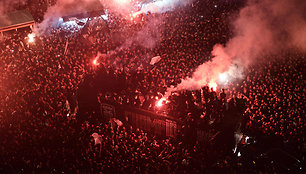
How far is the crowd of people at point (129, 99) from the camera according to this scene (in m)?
5.39

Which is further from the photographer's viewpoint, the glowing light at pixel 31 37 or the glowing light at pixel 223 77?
the glowing light at pixel 31 37

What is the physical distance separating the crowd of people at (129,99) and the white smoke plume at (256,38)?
0.50m

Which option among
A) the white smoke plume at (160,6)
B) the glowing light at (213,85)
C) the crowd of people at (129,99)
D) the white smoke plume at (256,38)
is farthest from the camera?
the white smoke plume at (160,6)

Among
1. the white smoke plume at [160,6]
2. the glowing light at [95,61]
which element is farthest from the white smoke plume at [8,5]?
the white smoke plume at [160,6]

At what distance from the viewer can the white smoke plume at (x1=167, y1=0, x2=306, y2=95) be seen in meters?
8.73

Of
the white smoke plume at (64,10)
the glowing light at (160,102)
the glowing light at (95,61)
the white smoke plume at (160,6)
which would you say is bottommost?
the glowing light at (160,102)

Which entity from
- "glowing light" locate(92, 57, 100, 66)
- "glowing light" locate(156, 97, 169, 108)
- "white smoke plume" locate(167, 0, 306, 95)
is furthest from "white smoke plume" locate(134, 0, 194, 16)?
"glowing light" locate(156, 97, 169, 108)

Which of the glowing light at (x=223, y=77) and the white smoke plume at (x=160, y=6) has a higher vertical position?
the white smoke plume at (x=160, y=6)

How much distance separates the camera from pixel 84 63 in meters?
8.63

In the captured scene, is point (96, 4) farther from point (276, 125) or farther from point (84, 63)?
point (276, 125)

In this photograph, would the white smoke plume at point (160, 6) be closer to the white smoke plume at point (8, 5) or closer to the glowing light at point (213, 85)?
the glowing light at point (213, 85)

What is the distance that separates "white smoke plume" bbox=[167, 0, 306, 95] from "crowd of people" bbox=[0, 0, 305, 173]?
1.65 ft

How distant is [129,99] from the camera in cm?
706

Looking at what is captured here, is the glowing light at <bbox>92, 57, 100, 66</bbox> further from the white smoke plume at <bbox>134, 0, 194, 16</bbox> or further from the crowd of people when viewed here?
the white smoke plume at <bbox>134, 0, 194, 16</bbox>
